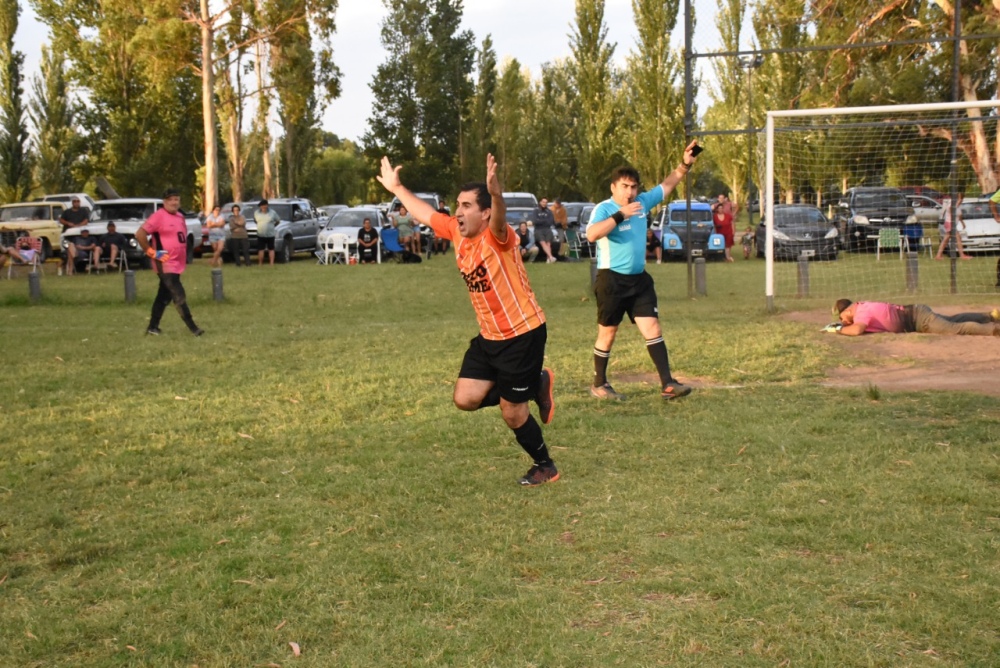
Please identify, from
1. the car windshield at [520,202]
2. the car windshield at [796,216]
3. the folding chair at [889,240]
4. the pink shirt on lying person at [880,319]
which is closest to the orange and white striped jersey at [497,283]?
the pink shirt on lying person at [880,319]

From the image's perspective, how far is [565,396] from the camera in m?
9.73

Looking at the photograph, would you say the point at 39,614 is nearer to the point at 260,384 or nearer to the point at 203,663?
the point at 203,663

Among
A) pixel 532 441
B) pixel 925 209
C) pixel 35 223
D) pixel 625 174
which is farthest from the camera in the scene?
pixel 35 223

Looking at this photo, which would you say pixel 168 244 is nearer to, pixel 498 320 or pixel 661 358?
pixel 661 358

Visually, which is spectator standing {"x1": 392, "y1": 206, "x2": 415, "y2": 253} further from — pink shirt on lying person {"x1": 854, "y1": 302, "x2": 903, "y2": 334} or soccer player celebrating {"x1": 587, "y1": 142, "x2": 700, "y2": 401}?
soccer player celebrating {"x1": 587, "y1": 142, "x2": 700, "y2": 401}

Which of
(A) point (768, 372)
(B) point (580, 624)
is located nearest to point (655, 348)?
(A) point (768, 372)

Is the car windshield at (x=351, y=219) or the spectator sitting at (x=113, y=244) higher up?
the car windshield at (x=351, y=219)

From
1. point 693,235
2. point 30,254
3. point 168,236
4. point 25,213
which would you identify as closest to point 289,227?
point 25,213

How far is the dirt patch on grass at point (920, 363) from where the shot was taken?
33.3 feet

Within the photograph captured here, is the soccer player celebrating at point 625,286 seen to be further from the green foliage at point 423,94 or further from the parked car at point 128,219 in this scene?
the green foliage at point 423,94

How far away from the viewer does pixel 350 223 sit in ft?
104

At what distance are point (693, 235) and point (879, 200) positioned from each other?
738 cm

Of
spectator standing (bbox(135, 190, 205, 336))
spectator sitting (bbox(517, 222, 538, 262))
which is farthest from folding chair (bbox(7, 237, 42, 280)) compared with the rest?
spectator standing (bbox(135, 190, 205, 336))

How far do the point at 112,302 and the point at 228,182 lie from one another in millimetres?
46148
